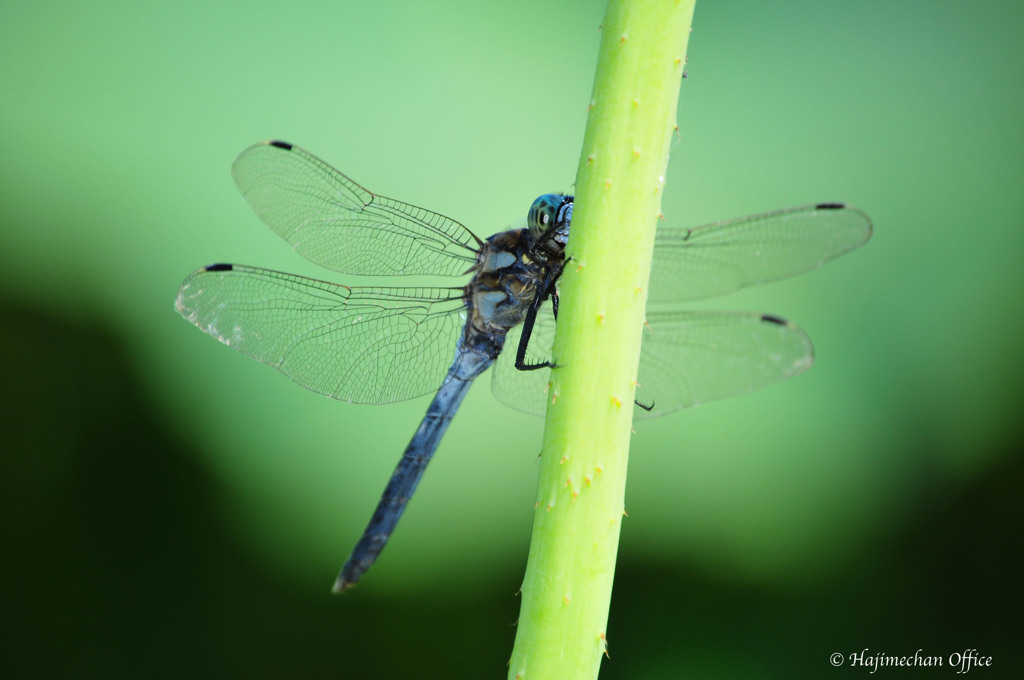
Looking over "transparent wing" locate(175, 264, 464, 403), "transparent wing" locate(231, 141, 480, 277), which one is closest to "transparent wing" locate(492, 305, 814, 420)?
"transparent wing" locate(175, 264, 464, 403)

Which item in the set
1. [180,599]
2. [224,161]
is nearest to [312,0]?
[224,161]

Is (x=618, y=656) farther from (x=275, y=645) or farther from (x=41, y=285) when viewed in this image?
(x=41, y=285)

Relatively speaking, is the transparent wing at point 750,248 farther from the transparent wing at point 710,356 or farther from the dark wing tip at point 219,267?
the dark wing tip at point 219,267

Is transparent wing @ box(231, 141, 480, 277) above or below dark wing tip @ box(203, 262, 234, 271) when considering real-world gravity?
above

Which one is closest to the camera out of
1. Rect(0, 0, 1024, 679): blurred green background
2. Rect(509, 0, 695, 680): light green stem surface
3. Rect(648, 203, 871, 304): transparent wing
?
Rect(509, 0, 695, 680): light green stem surface

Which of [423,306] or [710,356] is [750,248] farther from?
[423,306]

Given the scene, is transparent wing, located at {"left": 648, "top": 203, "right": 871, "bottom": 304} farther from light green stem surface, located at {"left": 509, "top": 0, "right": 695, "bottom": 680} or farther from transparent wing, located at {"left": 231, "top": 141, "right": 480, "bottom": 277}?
light green stem surface, located at {"left": 509, "top": 0, "right": 695, "bottom": 680}
